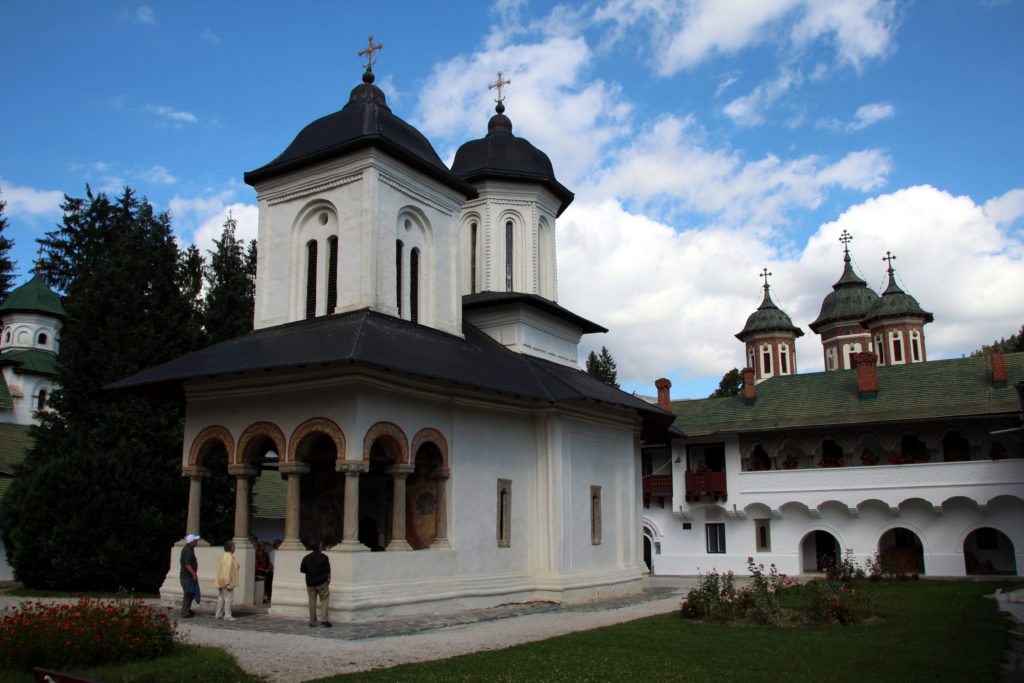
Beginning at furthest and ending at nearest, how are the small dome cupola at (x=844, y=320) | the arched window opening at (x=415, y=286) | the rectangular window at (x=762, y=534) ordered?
the small dome cupola at (x=844, y=320), the rectangular window at (x=762, y=534), the arched window opening at (x=415, y=286)

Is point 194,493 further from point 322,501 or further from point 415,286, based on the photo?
point 415,286

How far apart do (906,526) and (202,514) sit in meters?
21.1

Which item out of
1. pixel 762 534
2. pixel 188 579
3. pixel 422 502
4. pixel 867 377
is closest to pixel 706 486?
pixel 762 534

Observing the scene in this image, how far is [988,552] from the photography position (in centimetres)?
2756

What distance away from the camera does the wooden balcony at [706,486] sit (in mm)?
30188

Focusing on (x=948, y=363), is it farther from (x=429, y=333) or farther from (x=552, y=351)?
(x=429, y=333)

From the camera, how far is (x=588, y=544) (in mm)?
18234

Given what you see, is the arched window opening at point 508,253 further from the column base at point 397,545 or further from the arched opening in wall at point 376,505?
the column base at point 397,545

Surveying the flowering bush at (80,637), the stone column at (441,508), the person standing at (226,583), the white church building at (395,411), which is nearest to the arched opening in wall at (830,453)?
the white church building at (395,411)

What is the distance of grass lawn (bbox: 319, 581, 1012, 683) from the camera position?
8.45m

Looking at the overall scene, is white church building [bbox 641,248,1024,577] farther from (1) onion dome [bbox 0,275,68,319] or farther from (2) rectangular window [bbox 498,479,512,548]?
(1) onion dome [bbox 0,275,68,319]

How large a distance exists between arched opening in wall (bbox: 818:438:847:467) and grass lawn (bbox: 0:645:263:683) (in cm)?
2434

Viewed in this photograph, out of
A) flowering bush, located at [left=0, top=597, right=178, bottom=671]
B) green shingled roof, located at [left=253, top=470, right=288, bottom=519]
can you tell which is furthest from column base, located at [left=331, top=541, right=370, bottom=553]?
green shingled roof, located at [left=253, top=470, right=288, bottom=519]

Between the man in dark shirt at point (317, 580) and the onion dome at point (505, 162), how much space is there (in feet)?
40.3
